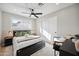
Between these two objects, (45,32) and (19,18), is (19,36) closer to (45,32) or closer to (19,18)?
(19,18)

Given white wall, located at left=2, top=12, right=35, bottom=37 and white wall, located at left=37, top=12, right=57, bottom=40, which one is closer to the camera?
white wall, located at left=2, top=12, right=35, bottom=37

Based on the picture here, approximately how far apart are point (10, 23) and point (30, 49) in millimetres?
617

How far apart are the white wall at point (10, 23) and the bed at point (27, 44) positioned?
18 cm

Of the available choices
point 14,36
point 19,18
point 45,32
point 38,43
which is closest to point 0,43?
point 14,36

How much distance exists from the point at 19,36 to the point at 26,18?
366 mm

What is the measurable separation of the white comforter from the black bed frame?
58 mm

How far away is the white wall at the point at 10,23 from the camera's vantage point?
1.68 m

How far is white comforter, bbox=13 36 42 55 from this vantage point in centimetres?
171

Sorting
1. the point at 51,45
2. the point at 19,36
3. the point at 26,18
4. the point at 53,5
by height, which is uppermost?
the point at 53,5

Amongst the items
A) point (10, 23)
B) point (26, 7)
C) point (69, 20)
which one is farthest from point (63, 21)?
point (10, 23)

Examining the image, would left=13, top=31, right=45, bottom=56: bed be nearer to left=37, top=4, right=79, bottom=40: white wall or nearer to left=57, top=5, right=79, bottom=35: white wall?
left=37, top=4, right=79, bottom=40: white wall

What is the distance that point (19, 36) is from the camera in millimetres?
1769

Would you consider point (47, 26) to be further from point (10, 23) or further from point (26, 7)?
point (10, 23)

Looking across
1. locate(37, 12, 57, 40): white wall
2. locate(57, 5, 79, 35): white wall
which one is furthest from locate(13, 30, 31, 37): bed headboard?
locate(57, 5, 79, 35): white wall
